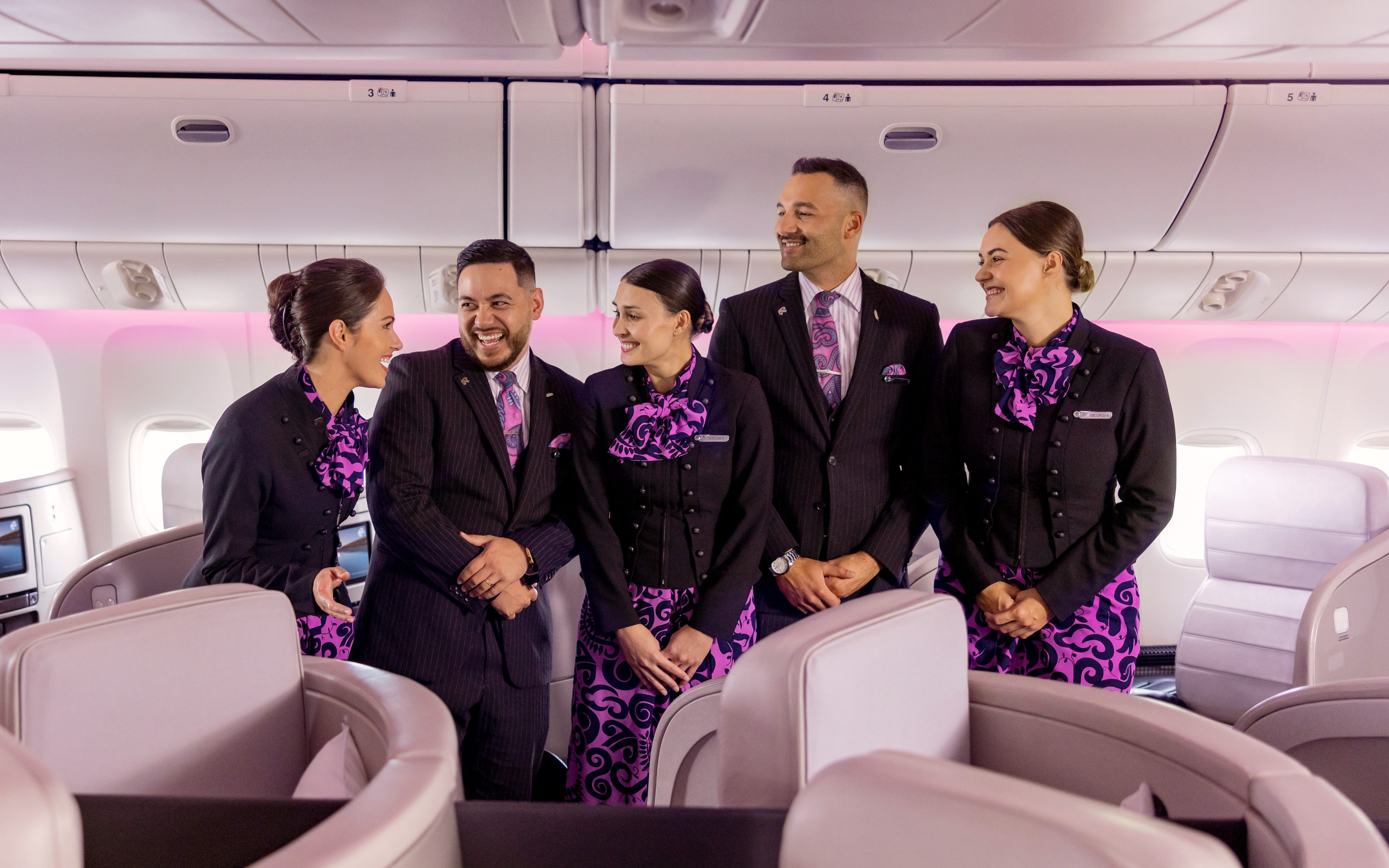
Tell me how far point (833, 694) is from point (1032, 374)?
1.20 m

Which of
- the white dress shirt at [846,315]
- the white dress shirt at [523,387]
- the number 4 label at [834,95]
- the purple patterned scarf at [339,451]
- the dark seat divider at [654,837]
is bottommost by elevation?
the dark seat divider at [654,837]

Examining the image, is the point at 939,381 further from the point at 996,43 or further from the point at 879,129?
the point at 879,129

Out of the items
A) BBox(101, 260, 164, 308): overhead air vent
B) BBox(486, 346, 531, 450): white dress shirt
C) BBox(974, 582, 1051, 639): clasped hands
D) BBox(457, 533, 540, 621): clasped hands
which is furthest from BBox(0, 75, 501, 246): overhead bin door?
BBox(974, 582, 1051, 639): clasped hands


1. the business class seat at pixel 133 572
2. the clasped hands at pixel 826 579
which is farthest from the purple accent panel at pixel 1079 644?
the business class seat at pixel 133 572

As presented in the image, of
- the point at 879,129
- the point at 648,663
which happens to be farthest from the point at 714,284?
the point at 648,663

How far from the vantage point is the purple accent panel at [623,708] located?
2.04m

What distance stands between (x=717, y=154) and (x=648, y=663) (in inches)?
73.1

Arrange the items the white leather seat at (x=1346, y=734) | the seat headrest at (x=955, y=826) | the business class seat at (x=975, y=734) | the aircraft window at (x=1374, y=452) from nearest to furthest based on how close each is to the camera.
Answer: the seat headrest at (x=955, y=826) → the business class seat at (x=975, y=734) → the white leather seat at (x=1346, y=734) → the aircraft window at (x=1374, y=452)

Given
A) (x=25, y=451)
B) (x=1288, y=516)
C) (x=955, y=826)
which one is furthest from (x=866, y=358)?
(x=25, y=451)

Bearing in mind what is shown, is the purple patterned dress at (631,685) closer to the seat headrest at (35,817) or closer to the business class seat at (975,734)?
the business class seat at (975,734)

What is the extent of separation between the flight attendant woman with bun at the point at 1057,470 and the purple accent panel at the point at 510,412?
1148 millimetres

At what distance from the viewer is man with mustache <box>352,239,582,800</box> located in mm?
1972

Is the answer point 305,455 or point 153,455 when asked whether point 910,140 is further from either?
point 153,455

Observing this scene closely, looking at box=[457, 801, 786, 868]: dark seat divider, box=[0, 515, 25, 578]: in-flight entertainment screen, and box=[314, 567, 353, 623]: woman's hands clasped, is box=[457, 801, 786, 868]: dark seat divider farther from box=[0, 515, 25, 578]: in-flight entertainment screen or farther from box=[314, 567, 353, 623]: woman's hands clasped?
box=[0, 515, 25, 578]: in-flight entertainment screen
